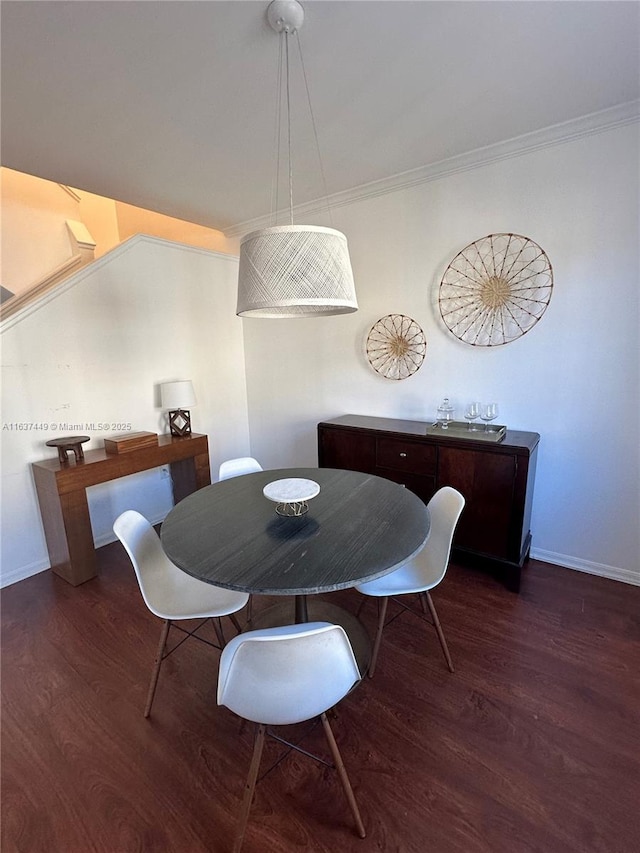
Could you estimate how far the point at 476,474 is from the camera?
237cm

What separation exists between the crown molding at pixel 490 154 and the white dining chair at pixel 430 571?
82.2 inches

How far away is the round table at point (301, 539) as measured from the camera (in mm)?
1254

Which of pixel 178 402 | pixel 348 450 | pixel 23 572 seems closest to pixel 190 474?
pixel 178 402

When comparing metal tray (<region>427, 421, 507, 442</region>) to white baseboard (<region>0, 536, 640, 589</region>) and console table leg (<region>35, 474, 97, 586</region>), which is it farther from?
console table leg (<region>35, 474, 97, 586</region>)

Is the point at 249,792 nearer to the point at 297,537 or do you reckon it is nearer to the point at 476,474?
the point at 297,537

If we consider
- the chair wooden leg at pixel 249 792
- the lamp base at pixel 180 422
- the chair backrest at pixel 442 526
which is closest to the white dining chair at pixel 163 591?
the chair wooden leg at pixel 249 792

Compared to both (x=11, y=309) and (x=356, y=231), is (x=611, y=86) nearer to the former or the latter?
(x=356, y=231)

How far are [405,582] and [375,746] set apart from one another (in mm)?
603

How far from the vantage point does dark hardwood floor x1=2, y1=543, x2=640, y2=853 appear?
1.22 metres

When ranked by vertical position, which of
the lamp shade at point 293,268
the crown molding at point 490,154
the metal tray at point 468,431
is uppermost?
the crown molding at point 490,154

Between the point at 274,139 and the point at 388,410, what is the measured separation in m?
1.95

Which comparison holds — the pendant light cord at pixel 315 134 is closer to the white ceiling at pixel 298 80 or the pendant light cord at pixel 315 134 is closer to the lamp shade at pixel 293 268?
the white ceiling at pixel 298 80

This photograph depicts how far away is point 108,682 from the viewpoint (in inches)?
70.2

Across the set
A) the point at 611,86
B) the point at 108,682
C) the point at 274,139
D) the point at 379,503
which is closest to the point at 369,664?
the point at 379,503
